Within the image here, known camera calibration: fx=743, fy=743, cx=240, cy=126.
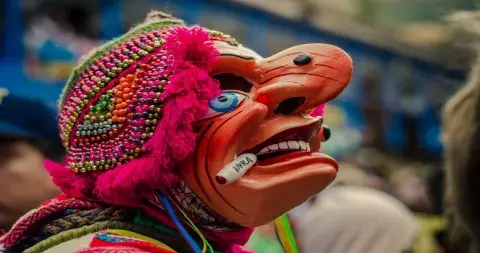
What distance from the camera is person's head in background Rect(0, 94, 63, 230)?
1.18 meters

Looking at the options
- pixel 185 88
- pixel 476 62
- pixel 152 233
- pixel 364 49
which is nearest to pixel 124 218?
pixel 152 233

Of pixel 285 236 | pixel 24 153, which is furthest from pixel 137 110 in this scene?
pixel 24 153

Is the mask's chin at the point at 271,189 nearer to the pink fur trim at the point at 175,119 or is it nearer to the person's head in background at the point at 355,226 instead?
the pink fur trim at the point at 175,119

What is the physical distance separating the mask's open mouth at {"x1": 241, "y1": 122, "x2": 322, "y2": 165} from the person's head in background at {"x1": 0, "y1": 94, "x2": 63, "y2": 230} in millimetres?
566

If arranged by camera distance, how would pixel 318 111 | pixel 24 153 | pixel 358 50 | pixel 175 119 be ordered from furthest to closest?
pixel 358 50
pixel 24 153
pixel 318 111
pixel 175 119

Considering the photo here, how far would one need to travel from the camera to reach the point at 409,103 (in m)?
2.48

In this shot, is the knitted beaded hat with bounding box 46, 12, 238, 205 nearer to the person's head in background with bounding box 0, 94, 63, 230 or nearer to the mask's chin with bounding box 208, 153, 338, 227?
the mask's chin with bounding box 208, 153, 338, 227

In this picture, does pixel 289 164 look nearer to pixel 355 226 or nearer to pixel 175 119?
pixel 175 119

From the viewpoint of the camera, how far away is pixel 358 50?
2.32 metres

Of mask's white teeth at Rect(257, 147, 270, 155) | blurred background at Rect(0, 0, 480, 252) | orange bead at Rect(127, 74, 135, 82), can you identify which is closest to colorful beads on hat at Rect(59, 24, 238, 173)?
orange bead at Rect(127, 74, 135, 82)

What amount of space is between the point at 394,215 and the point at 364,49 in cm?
90

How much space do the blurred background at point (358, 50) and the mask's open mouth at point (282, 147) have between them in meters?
0.67

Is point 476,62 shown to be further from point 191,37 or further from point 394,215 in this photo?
point 191,37

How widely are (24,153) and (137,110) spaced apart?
61 cm
